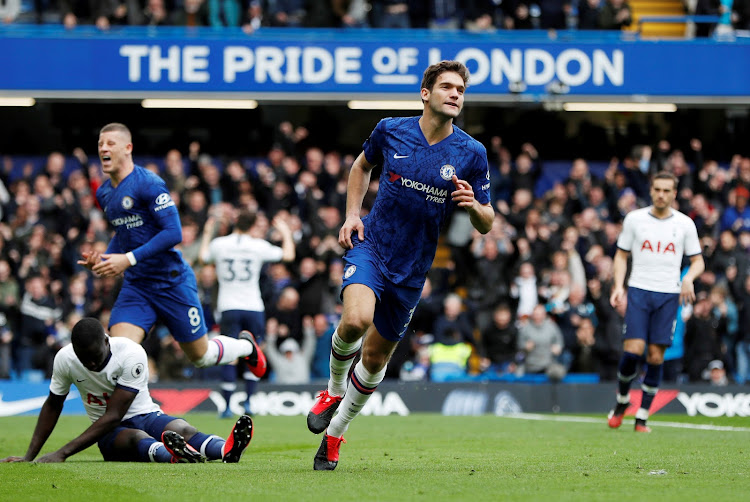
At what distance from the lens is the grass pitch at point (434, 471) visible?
6.45 metres

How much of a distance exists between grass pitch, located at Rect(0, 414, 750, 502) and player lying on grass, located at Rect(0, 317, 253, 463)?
0.18 metres

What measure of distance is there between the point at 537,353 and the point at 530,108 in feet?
26.0

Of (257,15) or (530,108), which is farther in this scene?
(530,108)

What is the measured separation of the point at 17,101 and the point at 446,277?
390 inches

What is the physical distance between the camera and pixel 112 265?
9.66 meters

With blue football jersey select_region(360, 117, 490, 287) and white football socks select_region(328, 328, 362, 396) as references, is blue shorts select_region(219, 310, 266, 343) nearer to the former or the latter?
white football socks select_region(328, 328, 362, 396)

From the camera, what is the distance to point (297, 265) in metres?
20.6

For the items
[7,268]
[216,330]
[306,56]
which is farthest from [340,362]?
[306,56]

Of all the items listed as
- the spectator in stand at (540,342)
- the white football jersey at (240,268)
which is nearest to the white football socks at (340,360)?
the white football jersey at (240,268)

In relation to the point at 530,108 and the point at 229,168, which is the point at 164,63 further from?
the point at 530,108

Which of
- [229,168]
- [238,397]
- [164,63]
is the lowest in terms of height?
[238,397]

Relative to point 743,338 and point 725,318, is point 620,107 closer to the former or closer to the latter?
point 725,318

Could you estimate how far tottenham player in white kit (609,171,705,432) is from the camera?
12.6m

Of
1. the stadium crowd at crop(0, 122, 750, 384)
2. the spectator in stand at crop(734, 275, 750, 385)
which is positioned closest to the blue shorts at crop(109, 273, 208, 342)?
the stadium crowd at crop(0, 122, 750, 384)
